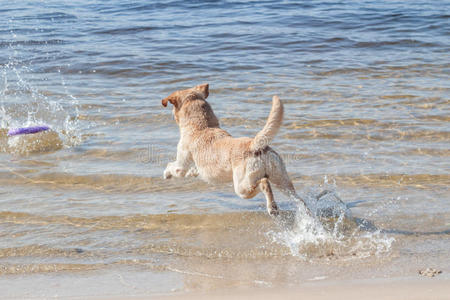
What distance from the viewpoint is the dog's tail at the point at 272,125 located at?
4.81 metres

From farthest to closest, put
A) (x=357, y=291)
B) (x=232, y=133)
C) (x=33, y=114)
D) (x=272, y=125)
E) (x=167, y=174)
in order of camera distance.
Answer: (x=33, y=114) < (x=232, y=133) < (x=167, y=174) < (x=272, y=125) < (x=357, y=291)

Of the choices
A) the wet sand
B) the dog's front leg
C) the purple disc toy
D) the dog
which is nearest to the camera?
the wet sand

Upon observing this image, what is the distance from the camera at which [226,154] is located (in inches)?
211

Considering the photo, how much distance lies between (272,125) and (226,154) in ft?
2.24

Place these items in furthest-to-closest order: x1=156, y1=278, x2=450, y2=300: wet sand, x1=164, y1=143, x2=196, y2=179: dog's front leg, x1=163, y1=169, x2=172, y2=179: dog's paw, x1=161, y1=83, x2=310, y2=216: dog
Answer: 1. x1=163, y1=169, x2=172, y2=179: dog's paw
2. x1=164, y1=143, x2=196, y2=179: dog's front leg
3. x1=161, y1=83, x2=310, y2=216: dog
4. x1=156, y1=278, x2=450, y2=300: wet sand

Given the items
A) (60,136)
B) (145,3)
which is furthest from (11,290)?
(145,3)

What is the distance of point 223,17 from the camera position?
55.2ft

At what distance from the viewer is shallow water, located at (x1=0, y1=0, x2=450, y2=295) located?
4848 millimetres

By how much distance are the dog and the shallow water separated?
0.39m

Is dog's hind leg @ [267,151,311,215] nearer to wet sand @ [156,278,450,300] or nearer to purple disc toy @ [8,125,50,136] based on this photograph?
wet sand @ [156,278,450,300]

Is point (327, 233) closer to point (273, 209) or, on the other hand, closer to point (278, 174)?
point (273, 209)

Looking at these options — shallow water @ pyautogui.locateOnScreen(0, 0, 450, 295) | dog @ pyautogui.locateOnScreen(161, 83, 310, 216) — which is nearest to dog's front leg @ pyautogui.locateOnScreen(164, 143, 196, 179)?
dog @ pyautogui.locateOnScreen(161, 83, 310, 216)

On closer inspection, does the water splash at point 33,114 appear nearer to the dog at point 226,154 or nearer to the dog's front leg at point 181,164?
the dog's front leg at point 181,164

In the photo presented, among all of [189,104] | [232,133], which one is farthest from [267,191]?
[232,133]
